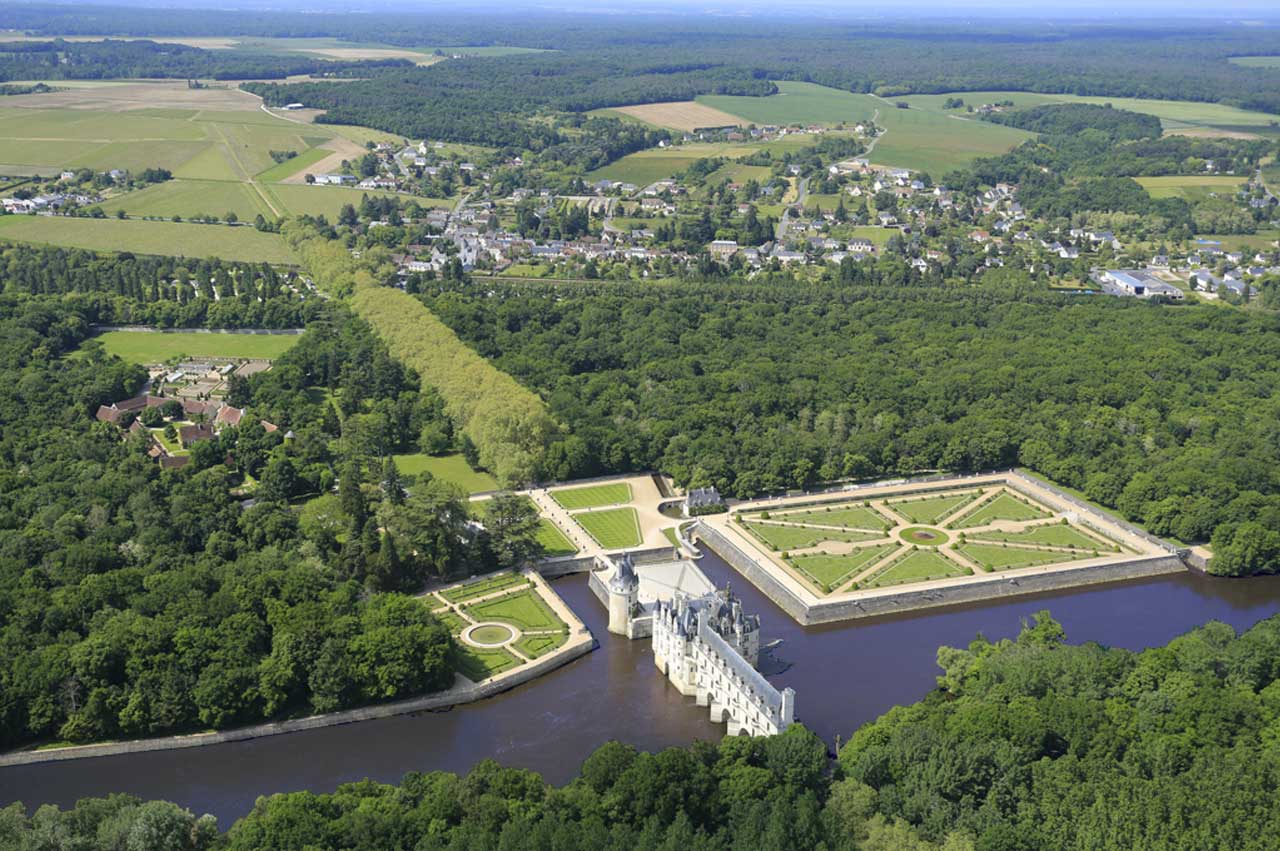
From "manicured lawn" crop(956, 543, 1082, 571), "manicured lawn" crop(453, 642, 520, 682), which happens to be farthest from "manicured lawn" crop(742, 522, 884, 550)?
"manicured lawn" crop(453, 642, 520, 682)

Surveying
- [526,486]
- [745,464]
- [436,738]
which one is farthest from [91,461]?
[745,464]

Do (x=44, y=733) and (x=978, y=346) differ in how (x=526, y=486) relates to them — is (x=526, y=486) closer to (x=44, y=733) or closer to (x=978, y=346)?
(x=44, y=733)

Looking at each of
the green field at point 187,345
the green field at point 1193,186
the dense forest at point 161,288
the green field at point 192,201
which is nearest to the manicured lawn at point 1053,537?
the green field at point 187,345

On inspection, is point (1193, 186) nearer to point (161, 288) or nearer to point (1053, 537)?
point (1053, 537)

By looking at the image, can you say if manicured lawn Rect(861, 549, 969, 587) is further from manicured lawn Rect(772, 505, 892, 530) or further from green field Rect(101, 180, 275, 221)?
green field Rect(101, 180, 275, 221)

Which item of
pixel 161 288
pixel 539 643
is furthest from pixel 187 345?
pixel 539 643

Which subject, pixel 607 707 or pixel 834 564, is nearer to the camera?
pixel 607 707
